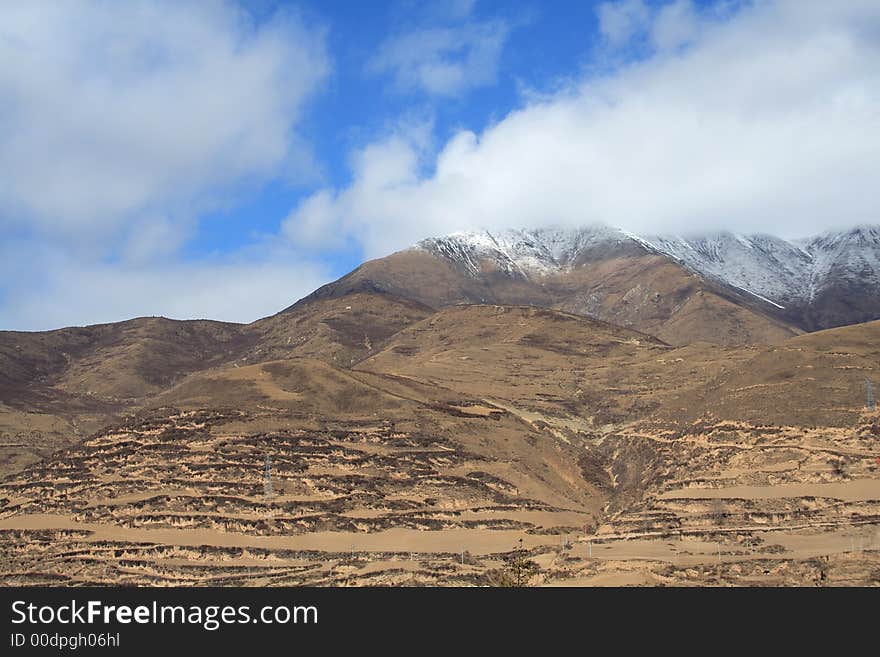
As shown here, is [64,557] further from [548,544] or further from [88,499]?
[548,544]

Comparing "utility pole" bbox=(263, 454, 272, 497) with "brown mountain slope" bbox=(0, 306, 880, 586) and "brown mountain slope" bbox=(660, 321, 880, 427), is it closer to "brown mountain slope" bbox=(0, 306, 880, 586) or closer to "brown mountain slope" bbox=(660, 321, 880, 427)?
"brown mountain slope" bbox=(0, 306, 880, 586)

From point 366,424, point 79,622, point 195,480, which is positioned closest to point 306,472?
point 195,480

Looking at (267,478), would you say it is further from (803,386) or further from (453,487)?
(803,386)

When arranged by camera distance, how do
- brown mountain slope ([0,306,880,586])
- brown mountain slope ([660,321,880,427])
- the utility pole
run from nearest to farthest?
brown mountain slope ([0,306,880,586]), the utility pole, brown mountain slope ([660,321,880,427])

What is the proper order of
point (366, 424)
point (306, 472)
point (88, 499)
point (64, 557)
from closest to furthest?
point (64, 557) < point (88, 499) < point (306, 472) < point (366, 424)

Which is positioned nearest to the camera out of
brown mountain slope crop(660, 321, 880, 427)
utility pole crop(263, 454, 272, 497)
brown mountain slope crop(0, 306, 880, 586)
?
brown mountain slope crop(0, 306, 880, 586)

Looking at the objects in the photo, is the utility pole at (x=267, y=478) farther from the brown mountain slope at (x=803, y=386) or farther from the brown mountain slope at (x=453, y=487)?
the brown mountain slope at (x=803, y=386)

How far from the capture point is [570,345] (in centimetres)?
18075

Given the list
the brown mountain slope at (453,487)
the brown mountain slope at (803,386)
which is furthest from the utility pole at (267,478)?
the brown mountain slope at (803,386)

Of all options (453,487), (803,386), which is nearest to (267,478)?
(453,487)

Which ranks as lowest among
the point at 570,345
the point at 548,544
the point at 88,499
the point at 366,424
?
the point at 548,544

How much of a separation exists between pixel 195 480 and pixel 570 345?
109 meters

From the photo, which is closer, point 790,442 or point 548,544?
point 548,544

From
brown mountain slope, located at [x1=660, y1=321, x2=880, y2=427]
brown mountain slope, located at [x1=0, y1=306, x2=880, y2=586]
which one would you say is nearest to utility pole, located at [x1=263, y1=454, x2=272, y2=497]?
brown mountain slope, located at [x1=0, y1=306, x2=880, y2=586]
